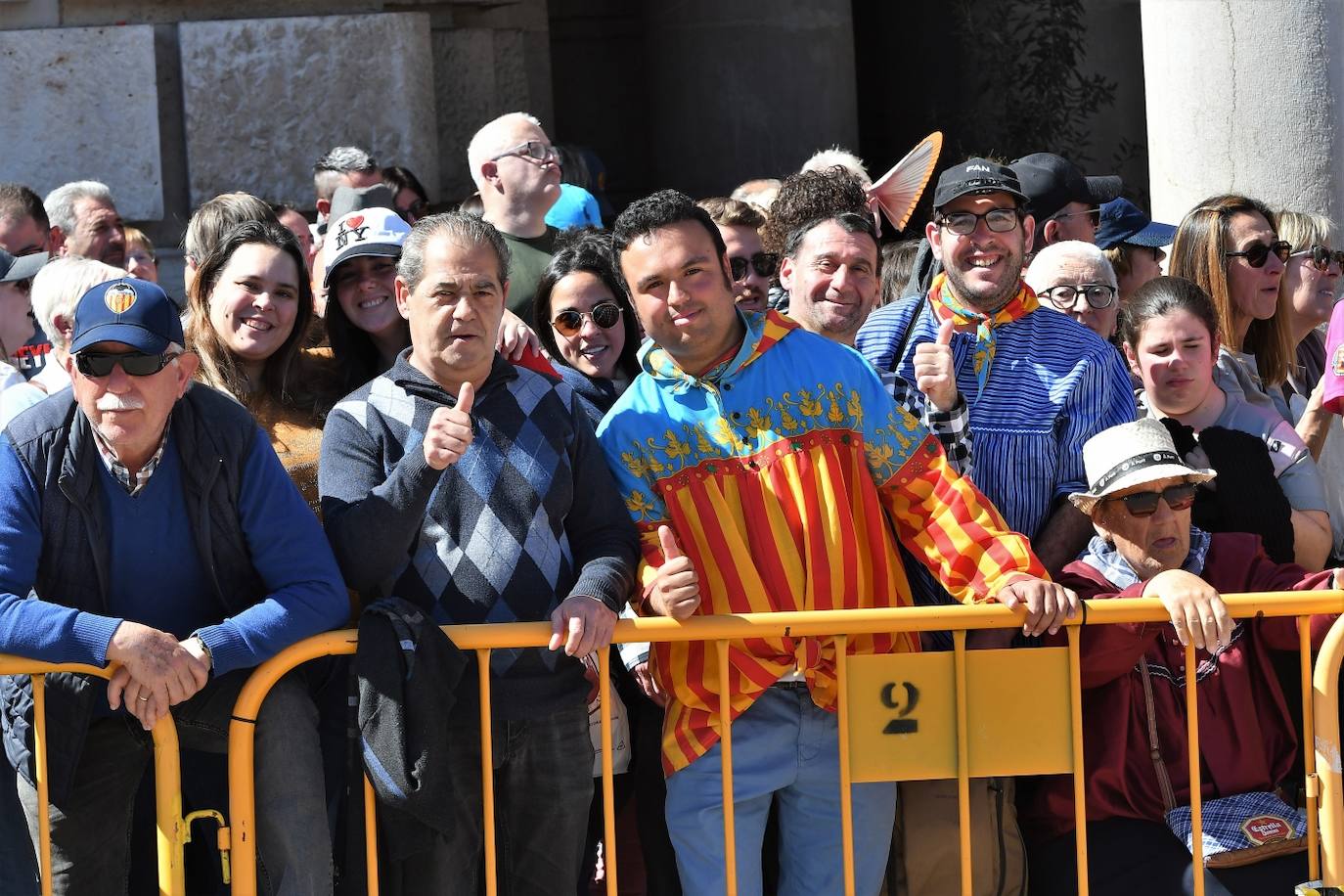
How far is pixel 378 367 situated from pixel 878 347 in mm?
1281

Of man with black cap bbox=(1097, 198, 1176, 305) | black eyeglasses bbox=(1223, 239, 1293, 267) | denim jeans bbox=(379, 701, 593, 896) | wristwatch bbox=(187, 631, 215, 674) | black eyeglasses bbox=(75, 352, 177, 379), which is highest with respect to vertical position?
man with black cap bbox=(1097, 198, 1176, 305)

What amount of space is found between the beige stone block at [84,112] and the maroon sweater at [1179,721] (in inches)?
172

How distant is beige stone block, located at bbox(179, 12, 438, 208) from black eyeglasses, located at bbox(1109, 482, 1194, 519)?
3.98 meters

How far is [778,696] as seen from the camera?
12.9 feet

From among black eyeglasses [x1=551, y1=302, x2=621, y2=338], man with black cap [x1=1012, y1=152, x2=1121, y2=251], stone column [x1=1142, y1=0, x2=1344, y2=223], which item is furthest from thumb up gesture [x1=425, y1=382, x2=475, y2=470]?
stone column [x1=1142, y1=0, x2=1344, y2=223]

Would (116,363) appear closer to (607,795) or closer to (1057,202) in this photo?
(607,795)

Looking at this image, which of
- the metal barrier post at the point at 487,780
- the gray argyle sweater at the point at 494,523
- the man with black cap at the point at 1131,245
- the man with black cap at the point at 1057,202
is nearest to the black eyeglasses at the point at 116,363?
the gray argyle sweater at the point at 494,523

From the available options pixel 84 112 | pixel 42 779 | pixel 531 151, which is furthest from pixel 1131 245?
pixel 42 779

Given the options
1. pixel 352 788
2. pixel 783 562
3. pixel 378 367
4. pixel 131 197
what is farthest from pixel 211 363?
pixel 131 197

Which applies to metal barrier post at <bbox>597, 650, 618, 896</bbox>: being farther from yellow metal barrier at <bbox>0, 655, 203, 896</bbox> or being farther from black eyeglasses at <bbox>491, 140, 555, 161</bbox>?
black eyeglasses at <bbox>491, 140, 555, 161</bbox>

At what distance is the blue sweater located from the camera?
3.48 metres

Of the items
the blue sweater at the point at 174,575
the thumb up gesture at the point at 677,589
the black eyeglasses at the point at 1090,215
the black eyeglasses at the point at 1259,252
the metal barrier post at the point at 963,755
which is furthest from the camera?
the black eyeglasses at the point at 1090,215

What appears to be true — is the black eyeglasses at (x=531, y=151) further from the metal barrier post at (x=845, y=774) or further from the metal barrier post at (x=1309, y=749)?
the metal barrier post at (x=1309, y=749)

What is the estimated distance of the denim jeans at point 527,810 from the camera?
12.5 feet
